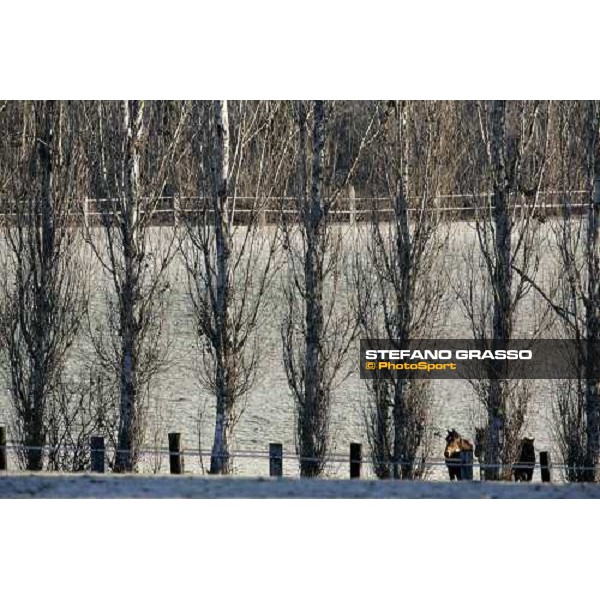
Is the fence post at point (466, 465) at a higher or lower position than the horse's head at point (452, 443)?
lower

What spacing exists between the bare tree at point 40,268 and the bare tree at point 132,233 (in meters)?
0.29

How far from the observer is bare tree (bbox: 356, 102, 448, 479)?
13656 millimetres

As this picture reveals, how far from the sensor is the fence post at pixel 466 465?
13.4 meters

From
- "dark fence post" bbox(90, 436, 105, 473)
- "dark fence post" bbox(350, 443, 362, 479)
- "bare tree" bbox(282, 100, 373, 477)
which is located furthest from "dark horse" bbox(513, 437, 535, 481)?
"dark fence post" bbox(90, 436, 105, 473)

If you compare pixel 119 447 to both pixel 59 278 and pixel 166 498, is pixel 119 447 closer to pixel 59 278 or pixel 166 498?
pixel 166 498

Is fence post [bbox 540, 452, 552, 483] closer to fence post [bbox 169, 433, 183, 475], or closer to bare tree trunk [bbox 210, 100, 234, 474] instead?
bare tree trunk [bbox 210, 100, 234, 474]

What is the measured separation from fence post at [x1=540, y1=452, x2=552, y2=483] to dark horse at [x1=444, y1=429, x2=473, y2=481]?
0.73 m

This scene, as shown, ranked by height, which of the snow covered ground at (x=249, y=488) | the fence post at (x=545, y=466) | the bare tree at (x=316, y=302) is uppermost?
the bare tree at (x=316, y=302)

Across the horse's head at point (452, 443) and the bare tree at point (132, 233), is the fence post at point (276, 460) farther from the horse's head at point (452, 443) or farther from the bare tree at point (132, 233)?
the horse's head at point (452, 443)

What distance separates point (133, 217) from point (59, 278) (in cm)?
A: 102

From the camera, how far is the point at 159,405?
1371 centimetres

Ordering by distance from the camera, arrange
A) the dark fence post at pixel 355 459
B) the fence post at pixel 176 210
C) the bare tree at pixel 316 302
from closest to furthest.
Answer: the dark fence post at pixel 355 459 → the bare tree at pixel 316 302 → the fence post at pixel 176 210

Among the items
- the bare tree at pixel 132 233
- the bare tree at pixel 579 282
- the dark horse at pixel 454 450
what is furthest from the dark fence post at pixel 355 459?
the bare tree at pixel 132 233

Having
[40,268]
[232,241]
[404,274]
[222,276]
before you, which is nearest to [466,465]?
[404,274]
